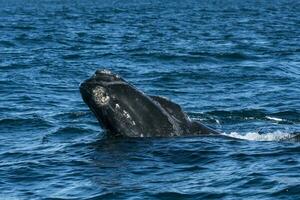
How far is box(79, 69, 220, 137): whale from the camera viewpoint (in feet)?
50.3

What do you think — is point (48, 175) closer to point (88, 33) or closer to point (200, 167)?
point (200, 167)

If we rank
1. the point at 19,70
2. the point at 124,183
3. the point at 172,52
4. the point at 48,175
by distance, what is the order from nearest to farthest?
1. the point at 124,183
2. the point at 48,175
3. the point at 19,70
4. the point at 172,52

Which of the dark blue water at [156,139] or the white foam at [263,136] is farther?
the white foam at [263,136]

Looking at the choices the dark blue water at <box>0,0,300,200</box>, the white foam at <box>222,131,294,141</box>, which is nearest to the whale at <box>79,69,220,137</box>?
the dark blue water at <box>0,0,300,200</box>

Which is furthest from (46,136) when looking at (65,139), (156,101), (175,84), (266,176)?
(175,84)

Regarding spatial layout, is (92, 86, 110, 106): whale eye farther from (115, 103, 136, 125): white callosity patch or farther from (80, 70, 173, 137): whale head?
(115, 103, 136, 125): white callosity patch

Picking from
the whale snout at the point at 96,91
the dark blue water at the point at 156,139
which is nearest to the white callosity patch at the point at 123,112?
the whale snout at the point at 96,91

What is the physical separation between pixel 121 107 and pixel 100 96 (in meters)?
0.44

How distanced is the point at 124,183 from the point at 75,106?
31.7 ft

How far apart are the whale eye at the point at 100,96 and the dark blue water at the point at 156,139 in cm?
78

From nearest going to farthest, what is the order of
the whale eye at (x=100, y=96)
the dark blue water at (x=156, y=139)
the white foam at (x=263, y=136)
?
the dark blue water at (x=156, y=139), the whale eye at (x=100, y=96), the white foam at (x=263, y=136)

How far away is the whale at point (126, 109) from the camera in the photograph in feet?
50.3

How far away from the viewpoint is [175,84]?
2719 centimetres

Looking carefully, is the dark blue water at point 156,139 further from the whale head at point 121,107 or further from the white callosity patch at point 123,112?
the white callosity patch at point 123,112
